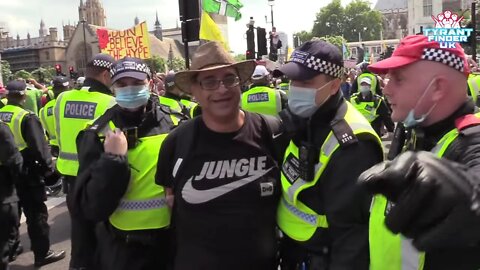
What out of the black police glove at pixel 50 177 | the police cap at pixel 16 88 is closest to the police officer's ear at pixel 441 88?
the black police glove at pixel 50 177

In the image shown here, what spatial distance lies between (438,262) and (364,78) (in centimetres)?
804

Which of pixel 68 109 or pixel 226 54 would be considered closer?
pixel 226 54

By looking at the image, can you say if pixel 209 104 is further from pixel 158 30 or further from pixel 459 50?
pixel 158 30

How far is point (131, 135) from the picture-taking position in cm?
266

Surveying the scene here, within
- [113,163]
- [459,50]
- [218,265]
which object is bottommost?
[218,265]

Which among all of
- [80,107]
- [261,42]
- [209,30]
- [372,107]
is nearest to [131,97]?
[80,107]

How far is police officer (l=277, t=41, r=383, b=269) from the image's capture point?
191cm

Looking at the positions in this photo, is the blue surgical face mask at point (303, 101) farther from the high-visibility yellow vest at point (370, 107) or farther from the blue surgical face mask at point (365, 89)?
the blue surgical face mask at point (365, 89)

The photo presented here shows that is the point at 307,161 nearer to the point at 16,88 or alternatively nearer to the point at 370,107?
the point at 16,88

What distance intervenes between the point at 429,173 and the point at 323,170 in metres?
0.84

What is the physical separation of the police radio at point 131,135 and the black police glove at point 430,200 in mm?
1686

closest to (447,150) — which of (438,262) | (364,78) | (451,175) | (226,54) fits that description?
(438,262)

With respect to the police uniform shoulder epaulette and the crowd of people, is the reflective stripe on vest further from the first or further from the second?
the police uniform shoulder epaulette

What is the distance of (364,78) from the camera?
9281 mm
